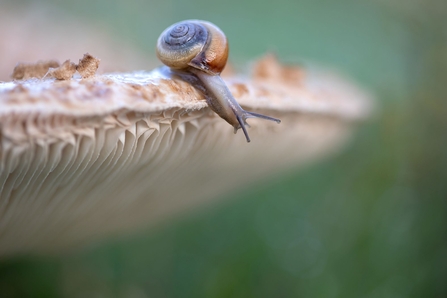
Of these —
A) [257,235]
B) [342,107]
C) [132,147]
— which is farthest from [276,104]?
[257,235]

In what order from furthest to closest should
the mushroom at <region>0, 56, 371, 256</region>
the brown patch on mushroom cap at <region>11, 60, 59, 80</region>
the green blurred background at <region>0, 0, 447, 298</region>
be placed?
the green blurred background at <region>0, 0, 447, 298</region> < the brown patch on mushroom cap at <region>11, 60, 59, 80</region> < the mushroom at <region>0, 56, 371, 256</region>

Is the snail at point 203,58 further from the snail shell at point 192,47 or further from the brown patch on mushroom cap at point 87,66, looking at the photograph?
the brown patch on mushroom cap at point 87,66

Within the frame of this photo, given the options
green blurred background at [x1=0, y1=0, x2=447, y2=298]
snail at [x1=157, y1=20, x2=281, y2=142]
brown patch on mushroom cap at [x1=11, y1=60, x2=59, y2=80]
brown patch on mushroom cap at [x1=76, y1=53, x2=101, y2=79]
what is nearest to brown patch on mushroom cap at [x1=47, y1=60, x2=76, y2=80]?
brown patch on mushroom cap at [x1=76, y1=53, x2=101, y2=79]

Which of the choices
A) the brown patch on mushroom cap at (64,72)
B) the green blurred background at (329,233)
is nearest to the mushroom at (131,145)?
the brown patch on mushroom cap at (64,72)

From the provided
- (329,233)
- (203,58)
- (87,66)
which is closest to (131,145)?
(87,66)

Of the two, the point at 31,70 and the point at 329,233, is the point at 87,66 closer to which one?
the point at 31,70

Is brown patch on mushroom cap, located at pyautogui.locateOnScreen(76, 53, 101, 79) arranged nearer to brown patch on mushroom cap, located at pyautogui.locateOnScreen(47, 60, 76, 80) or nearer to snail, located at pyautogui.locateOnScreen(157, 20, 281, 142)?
brown patch on mushroom cap, located at pyautogui.locateOnScreen(47, 60, 76, 80)

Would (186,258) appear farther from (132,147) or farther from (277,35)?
(277,35)
